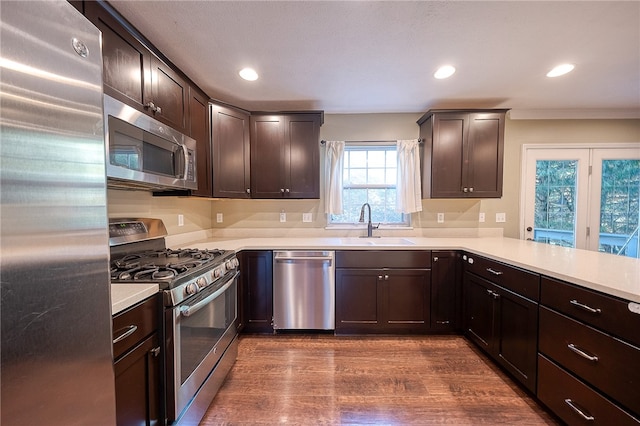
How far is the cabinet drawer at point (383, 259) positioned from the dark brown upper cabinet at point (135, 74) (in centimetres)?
179

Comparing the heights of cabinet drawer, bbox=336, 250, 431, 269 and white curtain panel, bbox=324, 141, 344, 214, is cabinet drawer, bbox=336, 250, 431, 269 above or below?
below

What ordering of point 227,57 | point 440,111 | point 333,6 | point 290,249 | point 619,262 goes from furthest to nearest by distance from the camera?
point 440,111, point 290,249, point 227,57, point 619,262, point 333,6

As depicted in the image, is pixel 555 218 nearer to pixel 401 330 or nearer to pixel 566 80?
pixel 566 80

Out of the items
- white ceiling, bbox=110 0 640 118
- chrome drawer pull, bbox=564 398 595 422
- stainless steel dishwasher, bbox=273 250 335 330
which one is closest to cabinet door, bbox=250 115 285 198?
white ceiling, bbox=110 0 640 118

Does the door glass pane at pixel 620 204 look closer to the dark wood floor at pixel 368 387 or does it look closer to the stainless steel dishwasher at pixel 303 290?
the dark wood floor at pixel 368 387

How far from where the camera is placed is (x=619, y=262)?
4.94 ft

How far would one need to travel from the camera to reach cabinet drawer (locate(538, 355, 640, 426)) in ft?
3.59

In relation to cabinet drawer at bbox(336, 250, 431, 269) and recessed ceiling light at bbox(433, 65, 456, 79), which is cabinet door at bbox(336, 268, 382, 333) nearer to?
cabinet drawer at bbox(336, 250, 431, 269)

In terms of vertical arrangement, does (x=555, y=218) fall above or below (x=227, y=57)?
below

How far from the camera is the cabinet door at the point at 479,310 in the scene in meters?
1.88

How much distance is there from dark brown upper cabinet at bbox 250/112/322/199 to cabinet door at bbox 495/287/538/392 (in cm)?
188

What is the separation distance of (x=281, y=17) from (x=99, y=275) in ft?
5.26

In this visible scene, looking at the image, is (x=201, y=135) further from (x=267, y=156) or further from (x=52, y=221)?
(x=52, y=221)

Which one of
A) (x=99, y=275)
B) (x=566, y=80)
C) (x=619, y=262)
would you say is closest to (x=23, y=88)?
(x=99, y=275)
